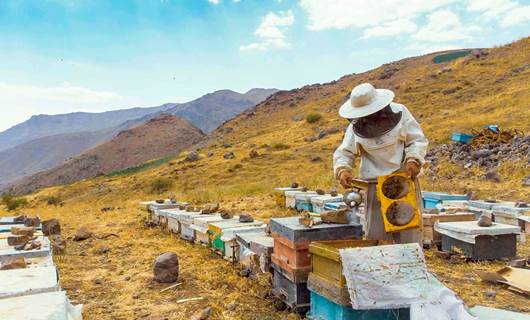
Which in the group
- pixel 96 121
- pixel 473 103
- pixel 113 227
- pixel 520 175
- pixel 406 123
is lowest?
pixel 113 227

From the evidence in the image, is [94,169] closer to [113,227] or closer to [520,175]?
[113,227]

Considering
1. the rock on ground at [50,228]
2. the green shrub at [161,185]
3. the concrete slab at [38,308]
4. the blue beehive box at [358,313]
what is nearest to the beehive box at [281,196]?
the rock on ground at [50,228]

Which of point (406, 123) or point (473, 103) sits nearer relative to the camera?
point (406, 123)

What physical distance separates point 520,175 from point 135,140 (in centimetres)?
5287

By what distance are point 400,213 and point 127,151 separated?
55.7m

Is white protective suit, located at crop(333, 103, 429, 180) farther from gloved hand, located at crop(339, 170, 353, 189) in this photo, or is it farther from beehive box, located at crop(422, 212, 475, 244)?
beehive box, located at crop(422, 212, 475, 244)

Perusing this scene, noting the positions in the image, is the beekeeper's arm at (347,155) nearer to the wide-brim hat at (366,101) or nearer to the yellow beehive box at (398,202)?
the wide-brim hat at (366,101)

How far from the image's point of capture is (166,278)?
604 cm

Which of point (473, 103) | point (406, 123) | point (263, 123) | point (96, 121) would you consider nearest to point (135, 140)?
point (263, 123)

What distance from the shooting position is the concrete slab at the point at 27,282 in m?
3.23

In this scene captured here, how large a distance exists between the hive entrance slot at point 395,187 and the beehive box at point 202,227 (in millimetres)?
4226

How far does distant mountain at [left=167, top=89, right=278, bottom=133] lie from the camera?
104 m

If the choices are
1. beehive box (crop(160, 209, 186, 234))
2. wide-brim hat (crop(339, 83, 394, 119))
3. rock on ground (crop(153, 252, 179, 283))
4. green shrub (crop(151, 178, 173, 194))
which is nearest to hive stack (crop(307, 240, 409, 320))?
wide-brim hat (crop(339, 83, 394, 119))

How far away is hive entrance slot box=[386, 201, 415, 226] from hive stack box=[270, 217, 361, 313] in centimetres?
57
